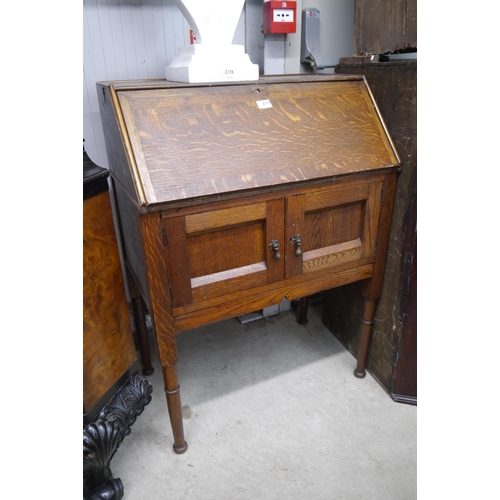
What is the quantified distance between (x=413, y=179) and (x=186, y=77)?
80 centimetres

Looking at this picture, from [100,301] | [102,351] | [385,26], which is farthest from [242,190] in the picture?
[385,26]

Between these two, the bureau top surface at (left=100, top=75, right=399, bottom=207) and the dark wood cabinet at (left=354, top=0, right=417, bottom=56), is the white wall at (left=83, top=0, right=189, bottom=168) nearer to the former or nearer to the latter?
the bureau top surface at (left=100, top=75, right=399, bottom=207)

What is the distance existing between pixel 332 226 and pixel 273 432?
0.79m

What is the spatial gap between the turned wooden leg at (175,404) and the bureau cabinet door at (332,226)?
1.59 feet

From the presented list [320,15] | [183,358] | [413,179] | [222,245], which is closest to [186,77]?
[222,245]

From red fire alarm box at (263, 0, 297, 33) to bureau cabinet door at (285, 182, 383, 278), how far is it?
0.84 m

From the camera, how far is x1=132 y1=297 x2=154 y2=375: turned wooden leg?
1679 millimetres

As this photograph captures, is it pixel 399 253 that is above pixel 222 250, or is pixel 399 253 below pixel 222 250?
below

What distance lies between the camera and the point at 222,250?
1.21 m

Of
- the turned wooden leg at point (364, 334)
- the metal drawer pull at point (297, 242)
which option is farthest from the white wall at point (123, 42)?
the turned wooden leg at point (364, 334)

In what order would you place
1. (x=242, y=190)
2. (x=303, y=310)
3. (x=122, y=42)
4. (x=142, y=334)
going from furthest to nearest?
(x=303, y=310), (x=142, y=334), (x=122, y=42), (x=242, y=190)

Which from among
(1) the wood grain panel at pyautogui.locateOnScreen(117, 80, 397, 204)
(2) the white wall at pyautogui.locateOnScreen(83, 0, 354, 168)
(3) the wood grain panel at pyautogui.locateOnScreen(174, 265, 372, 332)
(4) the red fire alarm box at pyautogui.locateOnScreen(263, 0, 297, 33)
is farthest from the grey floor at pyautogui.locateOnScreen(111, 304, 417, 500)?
(4) the red fire alarm box at pyautogui.locateOnScreen(263, 0, 297, 33)

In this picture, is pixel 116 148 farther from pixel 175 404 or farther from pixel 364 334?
pixel 364 334

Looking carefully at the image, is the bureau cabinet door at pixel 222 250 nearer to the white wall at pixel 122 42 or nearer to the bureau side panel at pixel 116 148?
the bureau side panel at pixel 116 148
